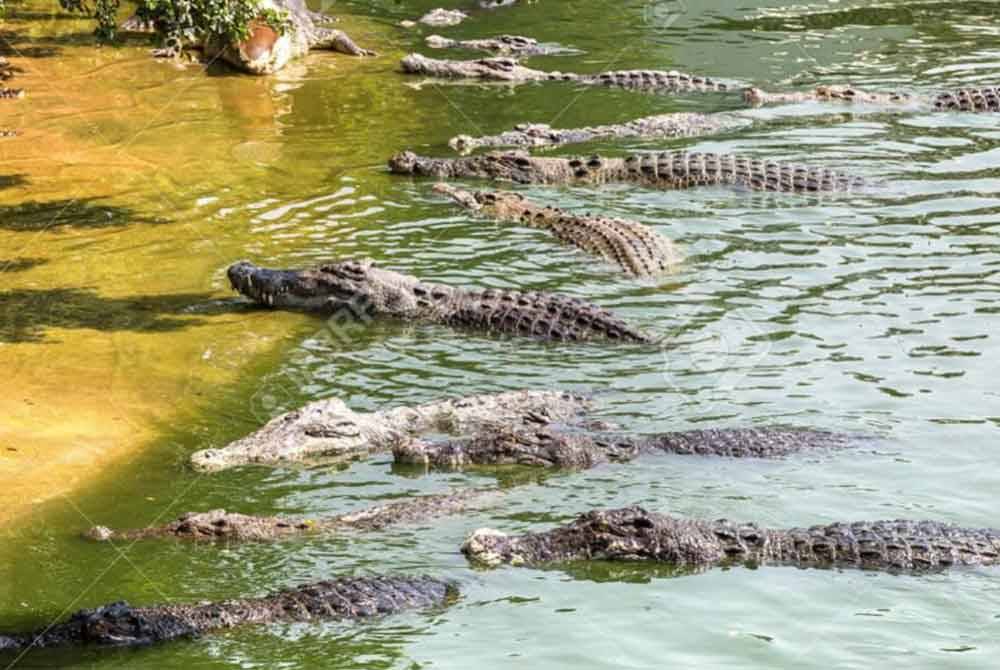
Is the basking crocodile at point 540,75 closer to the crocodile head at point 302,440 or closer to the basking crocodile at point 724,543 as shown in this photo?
the crocodile head at point 302,440

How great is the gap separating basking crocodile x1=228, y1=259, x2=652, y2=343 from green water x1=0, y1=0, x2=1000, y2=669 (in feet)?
0.56

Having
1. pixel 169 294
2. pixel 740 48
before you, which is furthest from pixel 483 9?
pixel 169 294

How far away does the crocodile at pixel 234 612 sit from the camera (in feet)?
25.6

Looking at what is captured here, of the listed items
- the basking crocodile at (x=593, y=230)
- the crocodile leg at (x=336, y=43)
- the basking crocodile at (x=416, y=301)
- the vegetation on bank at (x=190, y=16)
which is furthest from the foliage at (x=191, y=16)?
the crocodile leg at (x=336, y=43)

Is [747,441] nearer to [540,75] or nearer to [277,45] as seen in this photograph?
[540,75]

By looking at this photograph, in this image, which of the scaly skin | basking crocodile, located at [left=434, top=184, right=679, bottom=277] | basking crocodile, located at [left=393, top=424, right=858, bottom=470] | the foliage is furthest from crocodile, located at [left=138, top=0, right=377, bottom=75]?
basking crocodile, located at [left=393, top=424, right=858, bottom=470]

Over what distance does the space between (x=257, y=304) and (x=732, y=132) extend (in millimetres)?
7862

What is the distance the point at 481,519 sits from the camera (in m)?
9.38

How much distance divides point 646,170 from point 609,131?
242 centimetres

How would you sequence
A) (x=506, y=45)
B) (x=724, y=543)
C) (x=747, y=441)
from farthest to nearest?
(x=506, y=45) → (x=747, y=441) → (x=724, y=543)

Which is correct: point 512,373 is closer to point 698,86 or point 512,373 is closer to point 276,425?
point 276,425

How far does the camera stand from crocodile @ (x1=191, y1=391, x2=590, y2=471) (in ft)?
33.6

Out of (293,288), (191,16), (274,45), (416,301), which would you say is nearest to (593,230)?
(416,301)

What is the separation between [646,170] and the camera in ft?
55.1
